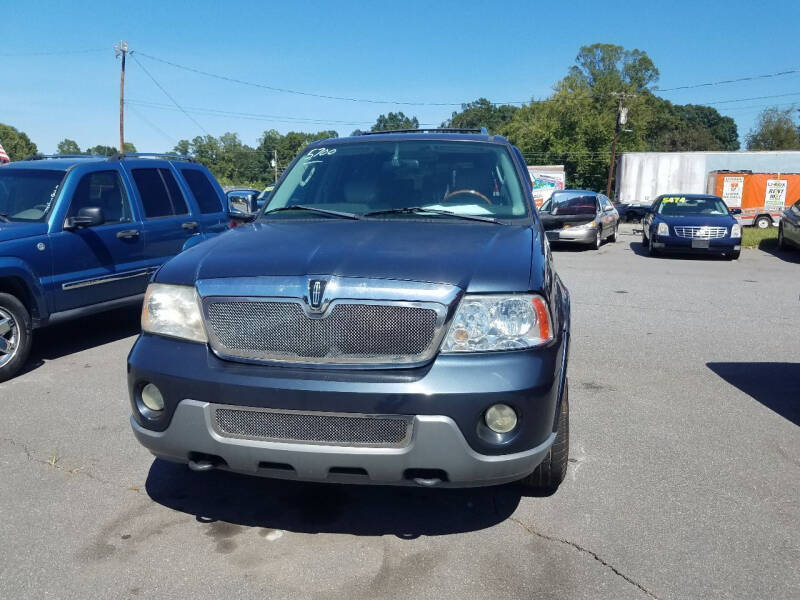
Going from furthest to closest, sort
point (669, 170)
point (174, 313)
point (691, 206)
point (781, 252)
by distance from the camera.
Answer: point (669, 170) < point (781, 252) < point (691, 206) < point (174, 313)

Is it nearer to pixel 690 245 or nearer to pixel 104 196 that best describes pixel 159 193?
pixel 104 196

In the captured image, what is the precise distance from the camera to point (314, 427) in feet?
9.32

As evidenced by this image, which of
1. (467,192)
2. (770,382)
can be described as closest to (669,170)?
(770,382)

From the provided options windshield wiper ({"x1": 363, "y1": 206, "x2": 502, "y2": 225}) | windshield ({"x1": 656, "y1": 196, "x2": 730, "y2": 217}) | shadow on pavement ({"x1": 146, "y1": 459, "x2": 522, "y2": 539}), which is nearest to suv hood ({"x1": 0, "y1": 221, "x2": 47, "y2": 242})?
shadow on pavement ({"x1": 146, "y1": 459, "x2": 522, "y2": 539})

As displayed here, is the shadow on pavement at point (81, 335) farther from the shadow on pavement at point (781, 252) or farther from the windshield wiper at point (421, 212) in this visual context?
the shadow on pavement at point (781, 252)

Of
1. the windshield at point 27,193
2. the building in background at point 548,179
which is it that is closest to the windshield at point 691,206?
the windshield at point 27,193

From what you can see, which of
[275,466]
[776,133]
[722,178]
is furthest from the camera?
[776,133]

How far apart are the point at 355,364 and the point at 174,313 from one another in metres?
0.89

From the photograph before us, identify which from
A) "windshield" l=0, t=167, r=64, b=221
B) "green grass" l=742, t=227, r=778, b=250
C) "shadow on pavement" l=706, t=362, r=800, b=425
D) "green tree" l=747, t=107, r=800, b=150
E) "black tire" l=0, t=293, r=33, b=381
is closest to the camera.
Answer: "shadow on pavement" l=706, t=362, r=800, b=425

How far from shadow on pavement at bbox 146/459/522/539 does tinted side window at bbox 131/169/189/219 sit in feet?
13.7

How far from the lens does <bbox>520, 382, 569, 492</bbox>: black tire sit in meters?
3.46

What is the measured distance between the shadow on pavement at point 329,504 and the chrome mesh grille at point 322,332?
96 centimetres

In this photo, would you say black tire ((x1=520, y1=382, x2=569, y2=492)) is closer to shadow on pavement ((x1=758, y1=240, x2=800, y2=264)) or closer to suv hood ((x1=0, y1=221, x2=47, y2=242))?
suv hood ((x1=0, y1=221, x2=47, y2=242))

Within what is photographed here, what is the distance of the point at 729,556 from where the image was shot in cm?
307
